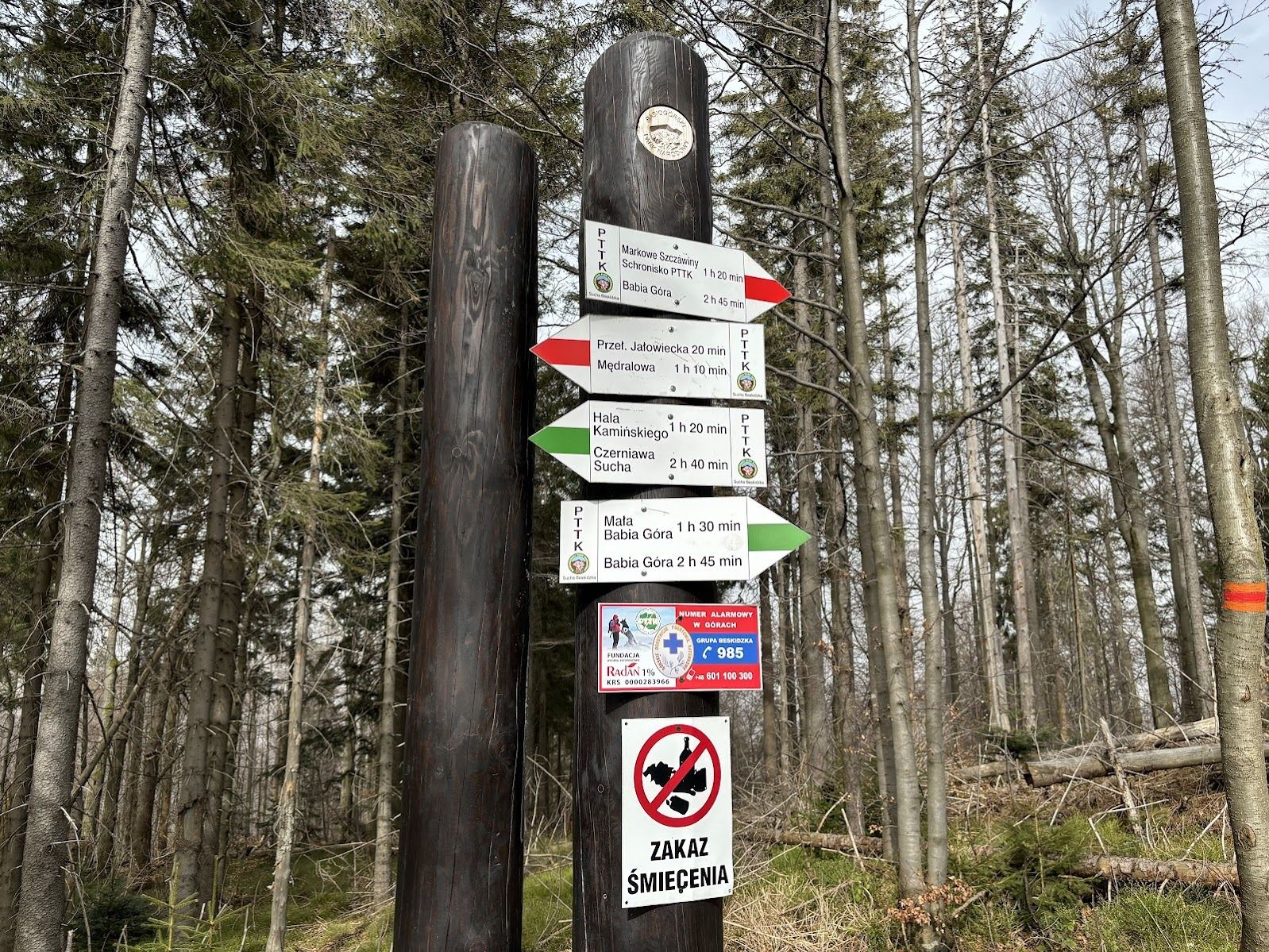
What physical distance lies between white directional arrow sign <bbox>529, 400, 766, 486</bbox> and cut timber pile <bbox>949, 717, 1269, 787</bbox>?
256 inches

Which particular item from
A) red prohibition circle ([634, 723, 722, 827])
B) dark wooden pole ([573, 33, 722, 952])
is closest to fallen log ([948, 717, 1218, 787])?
red prohibition circle ([634, 723, 722, 827])

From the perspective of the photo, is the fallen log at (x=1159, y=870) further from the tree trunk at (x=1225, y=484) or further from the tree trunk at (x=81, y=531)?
the tree trunk at (x=81, y=531)

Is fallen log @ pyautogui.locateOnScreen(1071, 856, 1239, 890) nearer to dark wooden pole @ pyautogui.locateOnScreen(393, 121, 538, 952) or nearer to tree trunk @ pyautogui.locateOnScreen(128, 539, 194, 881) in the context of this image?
dark wooden pole @ pyautogui.locateOnScreen(393, 121, 538, 952)

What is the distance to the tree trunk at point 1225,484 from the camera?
331 centimetres

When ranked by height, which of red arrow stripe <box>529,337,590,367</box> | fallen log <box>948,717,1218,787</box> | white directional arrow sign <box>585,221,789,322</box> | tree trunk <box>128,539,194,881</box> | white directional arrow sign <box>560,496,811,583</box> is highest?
white directional arrow sign <box>585,221,789,322</box>

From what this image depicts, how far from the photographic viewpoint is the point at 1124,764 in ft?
24.9

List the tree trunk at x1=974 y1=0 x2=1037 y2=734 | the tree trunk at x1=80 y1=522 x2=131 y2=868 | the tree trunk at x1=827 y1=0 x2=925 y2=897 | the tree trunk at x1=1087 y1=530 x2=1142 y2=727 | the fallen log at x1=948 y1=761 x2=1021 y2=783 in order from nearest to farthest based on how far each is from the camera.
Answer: the tree trunk at x1=827 y1=0 x2=925 y2=897 < the tree trunk at x1=80 y1=522 x2=131 y2=868 < the fallen log at x1=948 y1=761 x2=1021 y2=783 < the tree trunk at x1=974 y1=0 x2=1037 y2=734 < the tree trunk at x1=1087 y1=530 x2=1142 y2=727

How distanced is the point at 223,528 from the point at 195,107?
18.2 feet

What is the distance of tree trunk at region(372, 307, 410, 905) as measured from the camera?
1230 cm

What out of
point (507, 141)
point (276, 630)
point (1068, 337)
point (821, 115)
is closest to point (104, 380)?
point (507, 141)

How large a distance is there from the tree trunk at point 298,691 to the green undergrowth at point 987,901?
2.12 metres

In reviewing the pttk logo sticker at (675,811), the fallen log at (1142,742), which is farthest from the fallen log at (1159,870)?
the pttk logo sticker at (675,811)

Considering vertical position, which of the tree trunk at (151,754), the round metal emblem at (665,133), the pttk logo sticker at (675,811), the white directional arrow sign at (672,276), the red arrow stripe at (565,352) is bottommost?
the tree trunk at (151,754)

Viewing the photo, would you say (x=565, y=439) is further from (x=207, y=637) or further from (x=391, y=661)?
(x=391, y=661)
